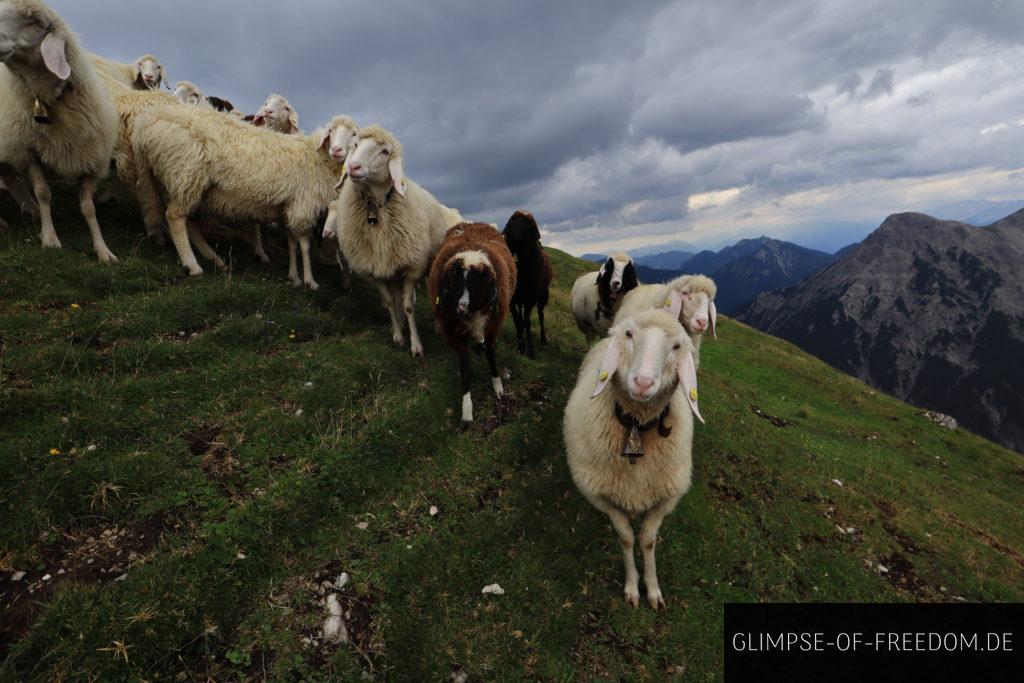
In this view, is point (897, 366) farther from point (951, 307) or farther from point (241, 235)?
point (241, 235)

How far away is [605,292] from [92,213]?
11.5 metres

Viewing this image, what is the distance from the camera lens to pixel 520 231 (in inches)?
440

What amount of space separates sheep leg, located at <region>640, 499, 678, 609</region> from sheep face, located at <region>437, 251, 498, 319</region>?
423 cm

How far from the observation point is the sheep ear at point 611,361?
507 cm

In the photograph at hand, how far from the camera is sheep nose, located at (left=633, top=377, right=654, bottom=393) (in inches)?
181

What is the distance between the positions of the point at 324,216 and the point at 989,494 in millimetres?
22239

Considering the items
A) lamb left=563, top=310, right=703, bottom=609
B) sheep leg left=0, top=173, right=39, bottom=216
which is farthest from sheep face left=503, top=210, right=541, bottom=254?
sheep leg left=0, top=173, right=39, bottom=216

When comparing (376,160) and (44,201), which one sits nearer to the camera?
(376,160)

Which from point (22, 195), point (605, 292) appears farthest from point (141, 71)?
point (605, 292)

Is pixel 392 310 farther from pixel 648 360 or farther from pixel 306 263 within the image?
pixel 648 360

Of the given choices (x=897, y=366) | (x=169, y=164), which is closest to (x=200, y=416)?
(x=169, y=164)

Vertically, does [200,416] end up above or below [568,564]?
above

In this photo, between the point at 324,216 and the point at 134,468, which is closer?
the point at 134,468

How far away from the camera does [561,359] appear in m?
12.0
